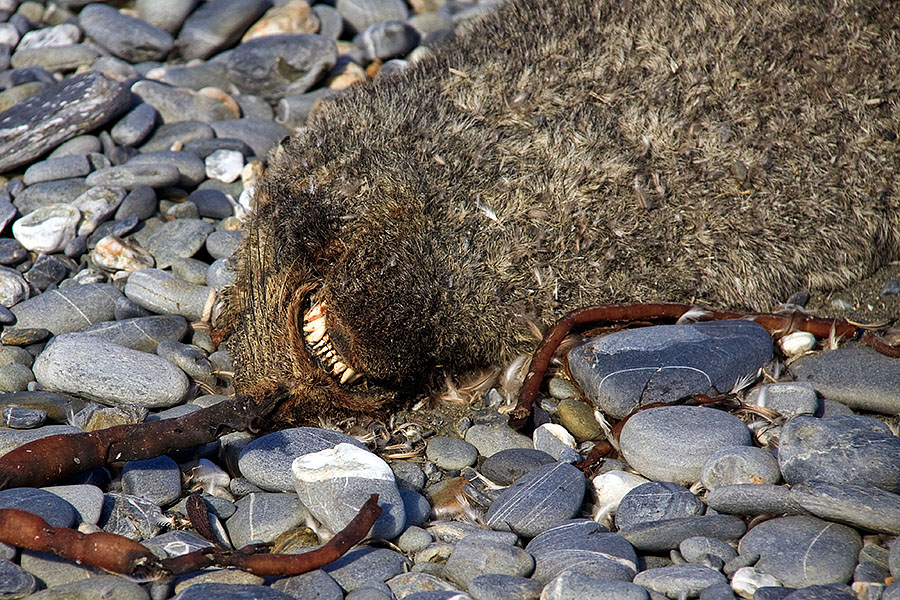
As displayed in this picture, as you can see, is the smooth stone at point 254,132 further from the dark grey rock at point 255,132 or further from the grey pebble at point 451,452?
the grey pebble at point 451,452

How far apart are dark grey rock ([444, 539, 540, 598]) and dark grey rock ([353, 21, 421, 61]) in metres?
4.92

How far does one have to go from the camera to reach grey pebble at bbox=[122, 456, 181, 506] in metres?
2.96

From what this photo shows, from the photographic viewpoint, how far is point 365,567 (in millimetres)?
2643

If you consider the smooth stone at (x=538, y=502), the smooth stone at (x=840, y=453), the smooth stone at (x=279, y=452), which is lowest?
the smooth stone at (x=279, y=452)

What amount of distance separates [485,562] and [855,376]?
203cm

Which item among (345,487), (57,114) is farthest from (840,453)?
(57,114)

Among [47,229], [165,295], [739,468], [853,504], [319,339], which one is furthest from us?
[47,229]

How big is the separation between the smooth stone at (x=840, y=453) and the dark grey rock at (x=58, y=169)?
13.6ft

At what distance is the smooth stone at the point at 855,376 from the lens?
137 inches

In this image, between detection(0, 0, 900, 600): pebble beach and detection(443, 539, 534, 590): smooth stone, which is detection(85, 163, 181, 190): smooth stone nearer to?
detection(0, 0, 900, 600): pebble beach

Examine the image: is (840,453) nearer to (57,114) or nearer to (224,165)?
(224,165)

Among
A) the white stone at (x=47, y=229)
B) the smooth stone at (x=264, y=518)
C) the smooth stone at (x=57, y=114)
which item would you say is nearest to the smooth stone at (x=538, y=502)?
the smooth stone at (x=264, y=518)

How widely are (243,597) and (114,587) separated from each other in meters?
0.40

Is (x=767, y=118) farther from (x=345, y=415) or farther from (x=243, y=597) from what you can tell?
(x=243, y=597)
